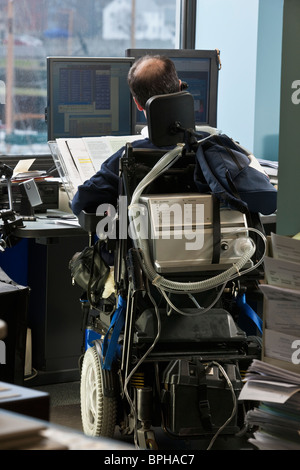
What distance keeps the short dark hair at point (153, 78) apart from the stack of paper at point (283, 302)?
1.47 metres

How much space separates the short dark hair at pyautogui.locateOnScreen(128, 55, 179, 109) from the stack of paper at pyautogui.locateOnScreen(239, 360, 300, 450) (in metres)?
1.53

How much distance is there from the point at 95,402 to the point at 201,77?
6.17 ft

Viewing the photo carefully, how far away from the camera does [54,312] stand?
3.44 meters

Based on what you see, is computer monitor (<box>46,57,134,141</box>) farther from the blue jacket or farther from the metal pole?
the metal pole

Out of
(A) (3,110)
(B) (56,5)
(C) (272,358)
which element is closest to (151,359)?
(C) (272,358)

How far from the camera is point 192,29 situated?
15.6ft

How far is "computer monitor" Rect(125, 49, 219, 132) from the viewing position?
12.6ft

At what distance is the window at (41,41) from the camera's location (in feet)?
14.2

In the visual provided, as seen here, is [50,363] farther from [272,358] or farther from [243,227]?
[272,358]

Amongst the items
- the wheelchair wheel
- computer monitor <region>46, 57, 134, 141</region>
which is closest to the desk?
computer monitor <region>46, 57, 134, 141</region>

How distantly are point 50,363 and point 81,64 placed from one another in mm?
1304

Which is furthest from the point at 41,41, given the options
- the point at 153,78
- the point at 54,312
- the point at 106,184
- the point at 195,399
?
the point at 195,399

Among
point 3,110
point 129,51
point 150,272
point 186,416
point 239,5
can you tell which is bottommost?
point 186,416

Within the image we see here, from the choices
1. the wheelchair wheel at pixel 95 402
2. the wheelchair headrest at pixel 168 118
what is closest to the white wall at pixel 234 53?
the wheelchair headrest at pixel 168 118
